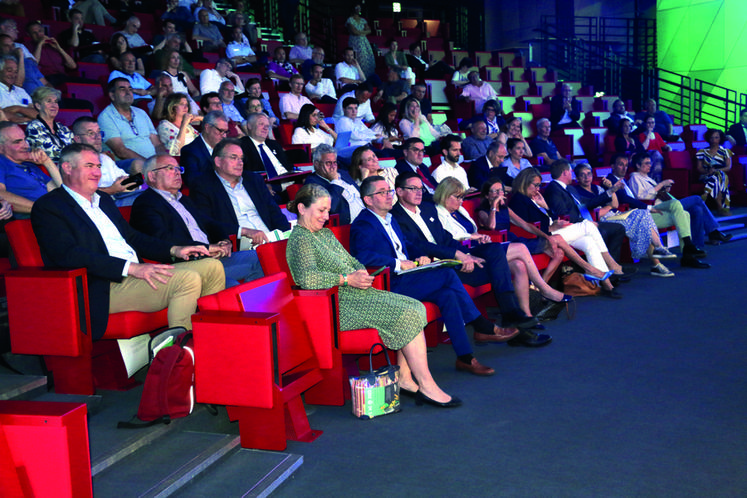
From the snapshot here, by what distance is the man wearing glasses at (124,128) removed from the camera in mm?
4660

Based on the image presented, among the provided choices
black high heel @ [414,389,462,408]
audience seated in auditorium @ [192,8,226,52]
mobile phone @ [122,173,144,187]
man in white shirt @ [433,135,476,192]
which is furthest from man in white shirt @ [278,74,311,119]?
black high heel @ [414,389,462,408]

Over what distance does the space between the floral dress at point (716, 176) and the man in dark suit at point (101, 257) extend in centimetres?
666

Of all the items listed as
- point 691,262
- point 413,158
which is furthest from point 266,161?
point 691,262

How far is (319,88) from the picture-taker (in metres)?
7.61

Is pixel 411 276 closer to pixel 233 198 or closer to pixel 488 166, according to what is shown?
pixel 233 198

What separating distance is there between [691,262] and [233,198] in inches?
142

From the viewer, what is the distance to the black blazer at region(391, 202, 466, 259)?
368cm

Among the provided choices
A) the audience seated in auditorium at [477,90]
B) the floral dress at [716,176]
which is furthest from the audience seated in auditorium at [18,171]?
the floral dress at [716,176]

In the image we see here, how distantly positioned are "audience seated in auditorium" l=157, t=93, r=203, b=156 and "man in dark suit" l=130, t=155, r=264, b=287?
1.40 meters

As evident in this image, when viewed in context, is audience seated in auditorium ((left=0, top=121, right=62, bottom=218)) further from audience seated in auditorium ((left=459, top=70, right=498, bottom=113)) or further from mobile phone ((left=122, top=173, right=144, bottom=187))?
audience seated in auditorium ((left=459, top=70, right=498, bottom=113))

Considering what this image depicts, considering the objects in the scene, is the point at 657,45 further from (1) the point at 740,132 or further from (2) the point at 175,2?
(2) the point at 175,2

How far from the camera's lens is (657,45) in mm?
12680

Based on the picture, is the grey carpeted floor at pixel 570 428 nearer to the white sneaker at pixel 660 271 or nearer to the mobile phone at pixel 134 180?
the white sneaker at pixel 660 271

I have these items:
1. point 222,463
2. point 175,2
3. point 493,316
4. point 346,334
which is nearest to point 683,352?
point 493,316
